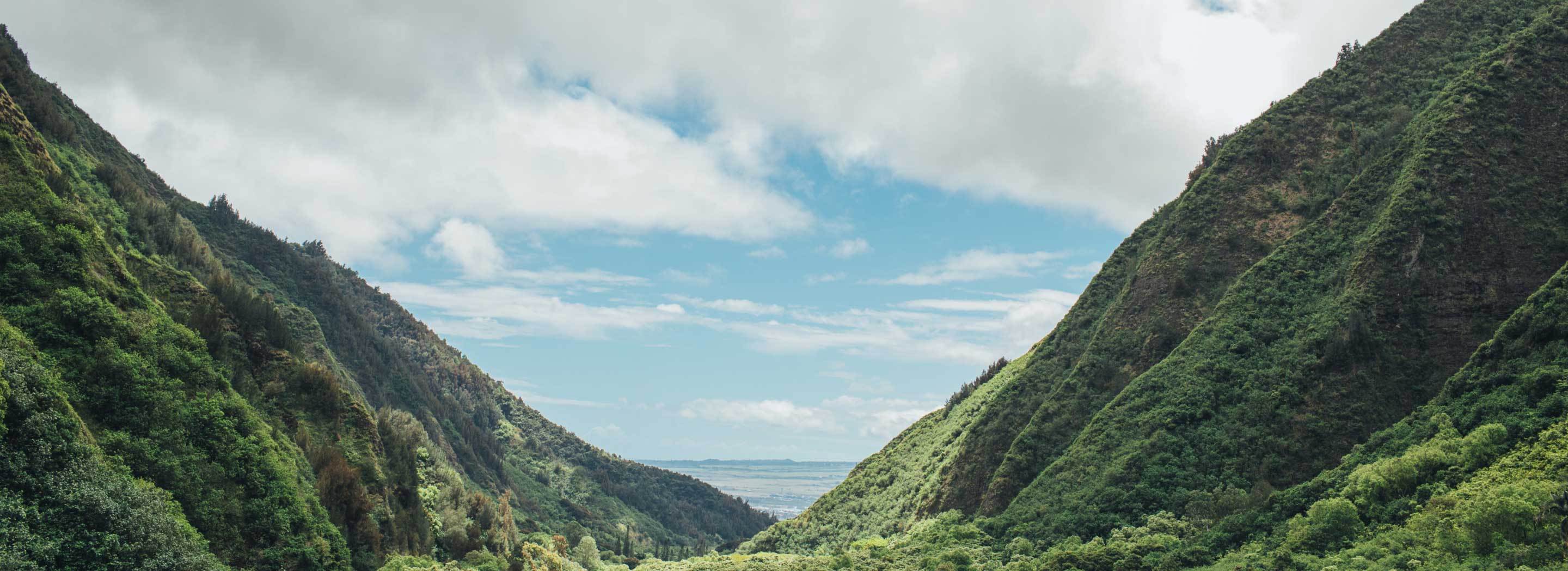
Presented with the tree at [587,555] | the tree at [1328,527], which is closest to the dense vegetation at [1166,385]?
the tree at [1328,527]

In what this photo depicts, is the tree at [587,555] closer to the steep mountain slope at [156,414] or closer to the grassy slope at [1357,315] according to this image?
the steep mountain slope at [156,414]

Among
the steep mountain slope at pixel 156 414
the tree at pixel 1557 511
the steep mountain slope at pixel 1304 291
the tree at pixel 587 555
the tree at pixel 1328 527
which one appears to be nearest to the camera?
the tree at pixel 1557 511

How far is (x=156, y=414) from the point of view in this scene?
38750 mm

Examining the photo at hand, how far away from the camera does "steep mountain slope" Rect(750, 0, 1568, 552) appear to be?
144 feet

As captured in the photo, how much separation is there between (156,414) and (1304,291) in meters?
56.3

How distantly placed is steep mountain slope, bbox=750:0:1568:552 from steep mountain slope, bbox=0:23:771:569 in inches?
1425

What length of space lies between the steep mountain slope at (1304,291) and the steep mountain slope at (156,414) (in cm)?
3620

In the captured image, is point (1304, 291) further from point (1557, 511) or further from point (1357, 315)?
point (1557, 511)

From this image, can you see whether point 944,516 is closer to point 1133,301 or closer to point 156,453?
point 1133,301

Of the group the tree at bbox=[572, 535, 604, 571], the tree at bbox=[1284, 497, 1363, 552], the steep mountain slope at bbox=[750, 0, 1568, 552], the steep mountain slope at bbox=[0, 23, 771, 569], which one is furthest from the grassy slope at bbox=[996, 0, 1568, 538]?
the tree at bbox=[572, 535, 604, 571]

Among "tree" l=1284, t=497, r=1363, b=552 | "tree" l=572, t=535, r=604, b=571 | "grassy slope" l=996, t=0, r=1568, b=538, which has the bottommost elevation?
"tree" l=572, t=535, r=604, b=571

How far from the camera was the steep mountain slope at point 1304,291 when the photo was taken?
43.9 meters

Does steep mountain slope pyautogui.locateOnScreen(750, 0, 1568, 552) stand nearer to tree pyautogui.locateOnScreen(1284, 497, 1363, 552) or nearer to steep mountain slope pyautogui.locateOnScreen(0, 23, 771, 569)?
tree pyautogui.locateOnScreen(1284, 497, 1363, 552)

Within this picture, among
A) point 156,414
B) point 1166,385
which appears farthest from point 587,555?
point 1166,385
